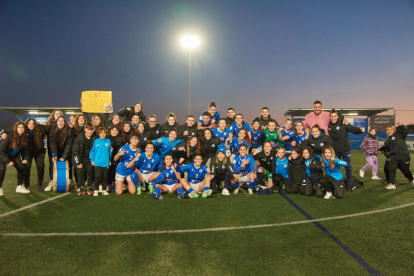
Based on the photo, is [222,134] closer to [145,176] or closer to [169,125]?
[169,125]

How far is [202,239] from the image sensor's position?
2971 mm

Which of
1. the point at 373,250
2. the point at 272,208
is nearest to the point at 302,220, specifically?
the point at 272,208

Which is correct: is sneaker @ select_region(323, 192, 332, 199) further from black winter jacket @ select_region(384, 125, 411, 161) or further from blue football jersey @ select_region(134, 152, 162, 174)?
blue football jersey @ select_region(134, 152, 162, 174)

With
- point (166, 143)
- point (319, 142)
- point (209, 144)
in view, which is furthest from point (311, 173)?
point (166, 143)

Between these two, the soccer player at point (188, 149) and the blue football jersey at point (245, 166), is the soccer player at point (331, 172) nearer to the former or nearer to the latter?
the blue football jersey at point (245, 166)

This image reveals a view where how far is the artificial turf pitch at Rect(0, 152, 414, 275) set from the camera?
2.36 meters

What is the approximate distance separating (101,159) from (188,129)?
8.06 feet

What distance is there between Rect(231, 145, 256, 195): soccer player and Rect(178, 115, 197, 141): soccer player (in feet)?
4.91

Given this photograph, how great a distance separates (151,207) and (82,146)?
8.21ft

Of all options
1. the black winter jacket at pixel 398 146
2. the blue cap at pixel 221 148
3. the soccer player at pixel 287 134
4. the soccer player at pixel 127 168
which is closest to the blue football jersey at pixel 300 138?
the soccer player at pixel 287 134

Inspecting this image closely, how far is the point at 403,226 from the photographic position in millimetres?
3402

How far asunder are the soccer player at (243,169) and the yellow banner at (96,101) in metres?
8.55

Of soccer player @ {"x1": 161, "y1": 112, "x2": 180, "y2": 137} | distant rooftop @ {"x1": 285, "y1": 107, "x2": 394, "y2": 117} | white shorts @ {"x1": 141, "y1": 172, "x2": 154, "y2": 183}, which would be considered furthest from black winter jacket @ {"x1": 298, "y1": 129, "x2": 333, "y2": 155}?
distant rooftop @ {"x1": 285, "y1": 107, "x2": 394, "y2": 117}

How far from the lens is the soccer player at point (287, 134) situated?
6.34 m
